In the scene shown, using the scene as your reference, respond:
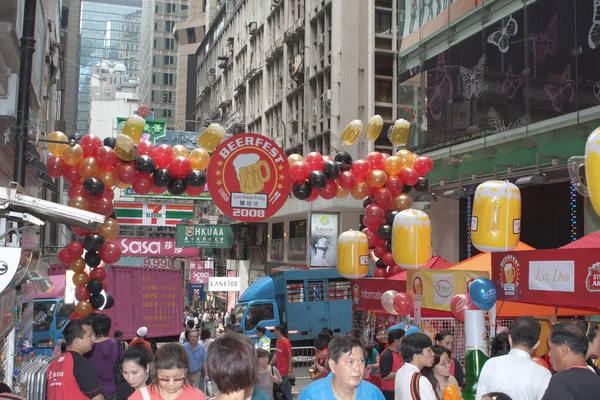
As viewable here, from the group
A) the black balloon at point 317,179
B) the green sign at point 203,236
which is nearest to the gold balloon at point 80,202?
the black balloon at point 317,179

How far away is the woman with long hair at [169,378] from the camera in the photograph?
173 inches

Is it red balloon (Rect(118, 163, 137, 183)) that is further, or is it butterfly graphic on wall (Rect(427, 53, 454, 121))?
butterfly graphic on wall (Rect(427, 53, 454, 121))

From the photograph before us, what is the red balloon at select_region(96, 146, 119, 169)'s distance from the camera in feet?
41.8

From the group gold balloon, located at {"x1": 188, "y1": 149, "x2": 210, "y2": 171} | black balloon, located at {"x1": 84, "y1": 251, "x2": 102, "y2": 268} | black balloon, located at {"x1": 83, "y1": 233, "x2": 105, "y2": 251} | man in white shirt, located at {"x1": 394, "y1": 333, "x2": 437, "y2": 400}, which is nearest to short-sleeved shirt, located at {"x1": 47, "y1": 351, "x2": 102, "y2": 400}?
man in white shirt, located at {"x1": 394, "y1": 333, "x2": 437, "y2": 400}

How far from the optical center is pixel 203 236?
33.5 m

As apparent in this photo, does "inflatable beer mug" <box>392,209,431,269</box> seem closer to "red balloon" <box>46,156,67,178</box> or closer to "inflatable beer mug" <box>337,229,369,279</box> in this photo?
"inflatable beer mug" <box>337,229,369,279</box>

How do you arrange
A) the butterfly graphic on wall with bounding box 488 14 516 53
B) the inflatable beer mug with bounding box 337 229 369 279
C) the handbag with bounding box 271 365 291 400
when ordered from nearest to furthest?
the handbag with bounding box 271 365 291 400 < the inflatable beer mug with bounding box 337 229 369 279 < the butterfly graphic on wall with bounding box 488 14 516 53

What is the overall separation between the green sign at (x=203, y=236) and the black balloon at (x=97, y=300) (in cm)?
1960

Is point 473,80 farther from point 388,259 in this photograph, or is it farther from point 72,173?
point 72,173

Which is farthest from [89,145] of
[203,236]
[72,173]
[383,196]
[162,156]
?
[203,236]

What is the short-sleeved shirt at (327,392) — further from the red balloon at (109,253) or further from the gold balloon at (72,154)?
the red balloon at (109,253)

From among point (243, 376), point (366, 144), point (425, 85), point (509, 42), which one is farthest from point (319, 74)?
point (243, 376)

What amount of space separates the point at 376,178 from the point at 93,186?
18.4 ft

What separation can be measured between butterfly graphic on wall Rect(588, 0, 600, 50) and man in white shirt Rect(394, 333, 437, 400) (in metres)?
12.7
